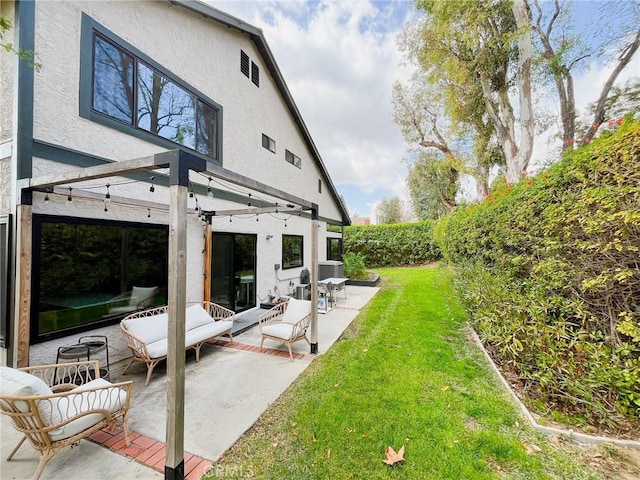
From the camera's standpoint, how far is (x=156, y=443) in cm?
298

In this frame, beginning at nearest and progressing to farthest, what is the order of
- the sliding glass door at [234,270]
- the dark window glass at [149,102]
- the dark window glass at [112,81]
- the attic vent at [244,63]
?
the dark window glass at [112,81] → the dark window glass at [149,102] → the sliding glass door at [234,270] → the attic vent at [244,63]

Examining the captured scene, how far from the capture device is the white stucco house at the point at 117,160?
362 cm

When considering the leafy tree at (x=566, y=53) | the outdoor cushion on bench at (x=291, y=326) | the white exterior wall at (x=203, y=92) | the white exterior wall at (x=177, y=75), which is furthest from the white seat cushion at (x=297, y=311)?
the leafy tree at (x=566, y=53)

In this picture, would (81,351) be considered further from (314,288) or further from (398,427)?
(398,427)

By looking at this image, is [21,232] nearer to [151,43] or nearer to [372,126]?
[151,43]

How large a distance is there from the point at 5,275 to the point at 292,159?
923cm

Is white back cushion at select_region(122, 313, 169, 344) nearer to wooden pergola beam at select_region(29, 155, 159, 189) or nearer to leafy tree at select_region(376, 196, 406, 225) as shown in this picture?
Result: wooden pergola beam at select_region(29, 155, 159, 189)

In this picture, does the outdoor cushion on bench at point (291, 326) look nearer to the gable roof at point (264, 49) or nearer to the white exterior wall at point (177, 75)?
the white exterior wall at point (177, 75)

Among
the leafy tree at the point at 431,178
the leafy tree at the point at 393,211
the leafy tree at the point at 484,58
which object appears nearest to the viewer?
the leafy tree at the point at 484,58

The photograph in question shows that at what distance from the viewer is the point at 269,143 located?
31.7 ft

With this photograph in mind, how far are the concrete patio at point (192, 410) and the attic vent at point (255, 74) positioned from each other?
8142 millimetres

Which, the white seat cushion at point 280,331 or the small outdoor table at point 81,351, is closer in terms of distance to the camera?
the small outdoor table at point 81,351

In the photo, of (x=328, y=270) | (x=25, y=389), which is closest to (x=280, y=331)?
(x=25, y=389)

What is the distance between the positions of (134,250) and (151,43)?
4.31m
